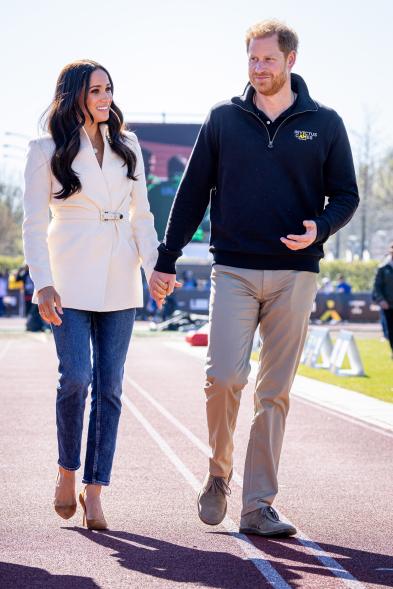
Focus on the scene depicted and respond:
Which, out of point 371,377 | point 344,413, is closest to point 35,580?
point 344,413

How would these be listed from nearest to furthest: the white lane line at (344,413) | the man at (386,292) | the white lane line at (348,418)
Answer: the white lane line at (348,418) → the white lane line at (344,413) → the man at (386,292)

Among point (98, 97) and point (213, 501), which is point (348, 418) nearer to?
point (213, 501)

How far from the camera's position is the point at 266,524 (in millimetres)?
5895

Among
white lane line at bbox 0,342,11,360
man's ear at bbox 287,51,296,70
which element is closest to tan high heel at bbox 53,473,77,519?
man's ear at bbox 287,51,296,70

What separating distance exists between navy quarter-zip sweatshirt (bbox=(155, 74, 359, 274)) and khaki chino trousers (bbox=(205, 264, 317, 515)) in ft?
0.28

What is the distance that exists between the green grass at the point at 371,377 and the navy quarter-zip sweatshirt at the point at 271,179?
26.8 ft

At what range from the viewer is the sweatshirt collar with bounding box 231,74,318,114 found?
5.92m

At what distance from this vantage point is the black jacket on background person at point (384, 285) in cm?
1966

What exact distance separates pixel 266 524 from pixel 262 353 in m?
0.79

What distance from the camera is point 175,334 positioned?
3294cm

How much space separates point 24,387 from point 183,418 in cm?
395

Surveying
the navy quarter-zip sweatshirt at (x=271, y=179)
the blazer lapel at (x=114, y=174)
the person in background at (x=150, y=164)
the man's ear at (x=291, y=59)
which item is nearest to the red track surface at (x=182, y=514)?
the navy quarter-zip sweatshirt at (x=271, y=179)

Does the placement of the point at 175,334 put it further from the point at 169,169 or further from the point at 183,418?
the point at 183,418

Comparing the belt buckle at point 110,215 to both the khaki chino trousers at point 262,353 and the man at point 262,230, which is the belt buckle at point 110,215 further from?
the khaki chino trousers at point 262,353
